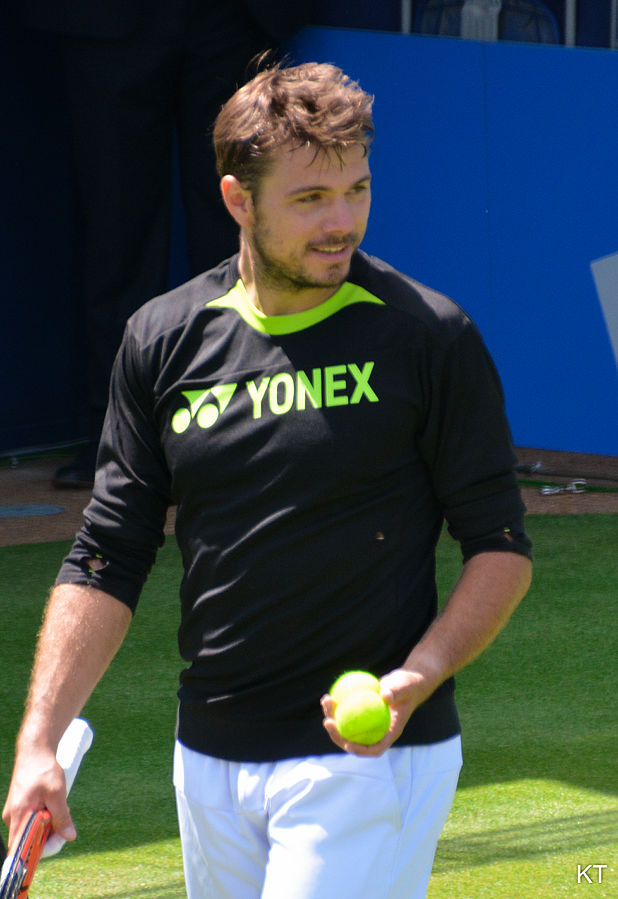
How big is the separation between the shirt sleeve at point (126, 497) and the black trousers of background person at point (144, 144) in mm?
6848

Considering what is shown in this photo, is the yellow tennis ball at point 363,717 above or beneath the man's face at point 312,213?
beneath

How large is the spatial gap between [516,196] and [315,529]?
7.43m

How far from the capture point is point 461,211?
32.2 feet

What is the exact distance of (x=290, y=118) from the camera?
2346 mm

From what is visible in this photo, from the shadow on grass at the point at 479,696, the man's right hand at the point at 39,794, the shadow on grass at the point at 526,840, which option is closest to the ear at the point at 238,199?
the man's right hand at the point at 39,794

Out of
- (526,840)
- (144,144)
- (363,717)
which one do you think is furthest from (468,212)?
(363,717)

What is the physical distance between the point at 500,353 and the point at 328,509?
7514mm

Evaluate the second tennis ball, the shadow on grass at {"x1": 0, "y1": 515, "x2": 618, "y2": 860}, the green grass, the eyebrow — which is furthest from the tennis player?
the shadow on grass at {"x1": 0, "y1": 515, "x2": 618, "y2": 860}

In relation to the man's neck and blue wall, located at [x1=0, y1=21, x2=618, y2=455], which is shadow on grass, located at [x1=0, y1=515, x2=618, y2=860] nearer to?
blue wall, located at [x1=0, y1=21, x2=618, y2=455]

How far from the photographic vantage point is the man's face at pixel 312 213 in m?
2.35

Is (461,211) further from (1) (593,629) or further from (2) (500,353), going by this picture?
(1) (593,629)

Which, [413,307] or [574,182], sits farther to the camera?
[574,182]

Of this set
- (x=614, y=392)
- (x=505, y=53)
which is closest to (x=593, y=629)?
(x=614, y=392)

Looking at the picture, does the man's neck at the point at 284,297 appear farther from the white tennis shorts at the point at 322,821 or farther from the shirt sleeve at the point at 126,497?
the white tennis shorts at the point at 322,821
